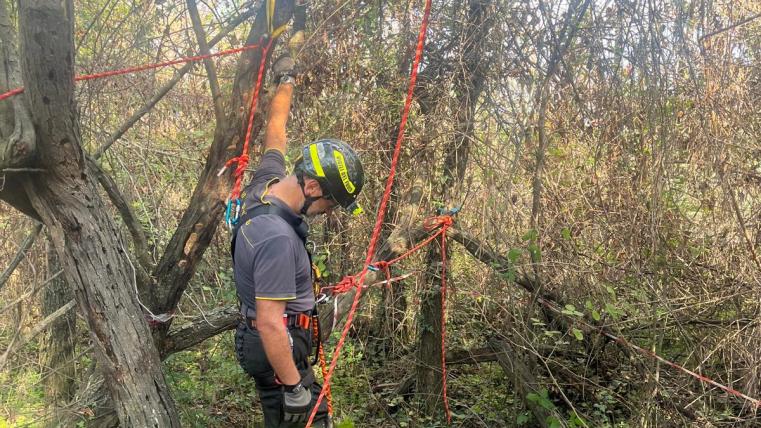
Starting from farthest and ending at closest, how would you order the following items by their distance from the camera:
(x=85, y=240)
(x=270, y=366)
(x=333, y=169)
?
(x=270, y=366) < (x=85, y=240) < (x=333, y=169)

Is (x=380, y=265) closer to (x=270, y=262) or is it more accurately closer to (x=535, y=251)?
(x=535, y=251)

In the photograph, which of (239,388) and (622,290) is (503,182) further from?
(239,388)

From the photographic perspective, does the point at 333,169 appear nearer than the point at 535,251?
Yes

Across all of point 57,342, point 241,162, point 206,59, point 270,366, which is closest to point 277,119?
point 241,162

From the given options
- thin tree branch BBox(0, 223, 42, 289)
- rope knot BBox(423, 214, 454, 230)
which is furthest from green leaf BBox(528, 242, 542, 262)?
thin tree branch BBox(0, 223, 42, 289)

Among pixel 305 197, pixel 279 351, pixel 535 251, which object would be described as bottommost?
pixel 279 351

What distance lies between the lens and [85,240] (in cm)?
283

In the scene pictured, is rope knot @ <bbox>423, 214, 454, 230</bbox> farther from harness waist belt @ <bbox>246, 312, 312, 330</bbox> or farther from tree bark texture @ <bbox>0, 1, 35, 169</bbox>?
tree bark texture @ <bbox>0, 1, 35, 169</bbox>

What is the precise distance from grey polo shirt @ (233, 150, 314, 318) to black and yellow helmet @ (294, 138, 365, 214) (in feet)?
0.76

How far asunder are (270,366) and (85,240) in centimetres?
118

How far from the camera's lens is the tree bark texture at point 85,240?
2.40 metres

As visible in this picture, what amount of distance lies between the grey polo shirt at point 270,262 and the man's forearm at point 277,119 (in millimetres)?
515

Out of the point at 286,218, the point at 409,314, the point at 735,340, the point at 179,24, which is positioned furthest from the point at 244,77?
the point at 735,340

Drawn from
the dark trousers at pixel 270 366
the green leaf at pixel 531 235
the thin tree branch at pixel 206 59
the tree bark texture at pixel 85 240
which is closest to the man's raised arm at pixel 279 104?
the thin tree branch at pixel 206 59
